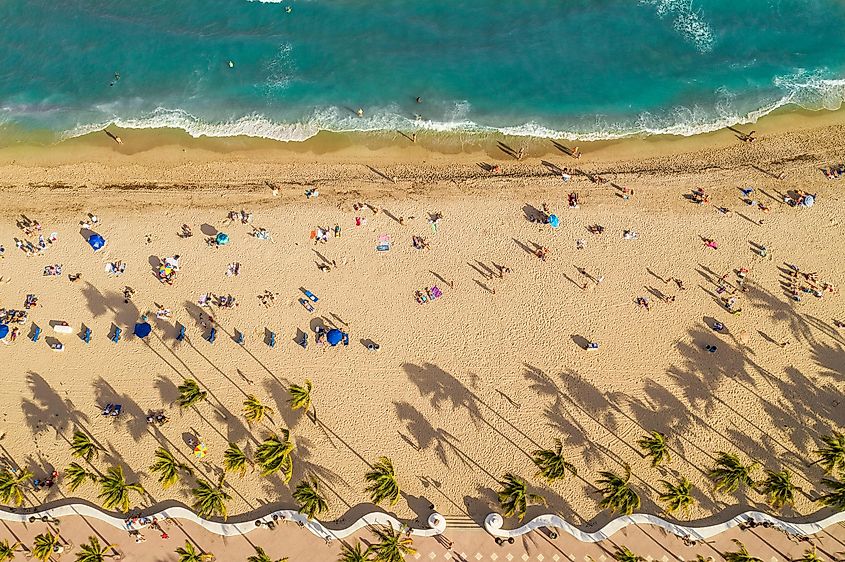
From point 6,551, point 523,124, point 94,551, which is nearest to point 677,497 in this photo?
point 523,124

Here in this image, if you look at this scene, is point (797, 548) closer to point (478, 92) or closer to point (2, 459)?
point (478, 92)

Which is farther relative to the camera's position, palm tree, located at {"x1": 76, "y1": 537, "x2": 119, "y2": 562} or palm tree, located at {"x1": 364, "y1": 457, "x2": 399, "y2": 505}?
palm tree, located at {"x1": 364, "y1": 457, "x2": 399, "y2": 505}

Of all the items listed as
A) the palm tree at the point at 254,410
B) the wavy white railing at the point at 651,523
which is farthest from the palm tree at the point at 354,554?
the palm tree at the point at 254,410

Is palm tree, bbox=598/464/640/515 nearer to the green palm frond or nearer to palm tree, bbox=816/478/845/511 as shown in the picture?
palm tree, bbox=816/478/845/511

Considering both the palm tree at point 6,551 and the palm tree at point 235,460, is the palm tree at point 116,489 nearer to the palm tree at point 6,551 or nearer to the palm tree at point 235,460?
the palm tree at point 6,551

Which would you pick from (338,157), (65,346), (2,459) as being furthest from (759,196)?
(2,459)

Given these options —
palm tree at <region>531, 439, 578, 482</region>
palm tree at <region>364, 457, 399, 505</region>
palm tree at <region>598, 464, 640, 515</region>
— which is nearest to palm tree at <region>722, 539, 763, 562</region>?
palm tree at <region>598, 464, 640, 515</region>
